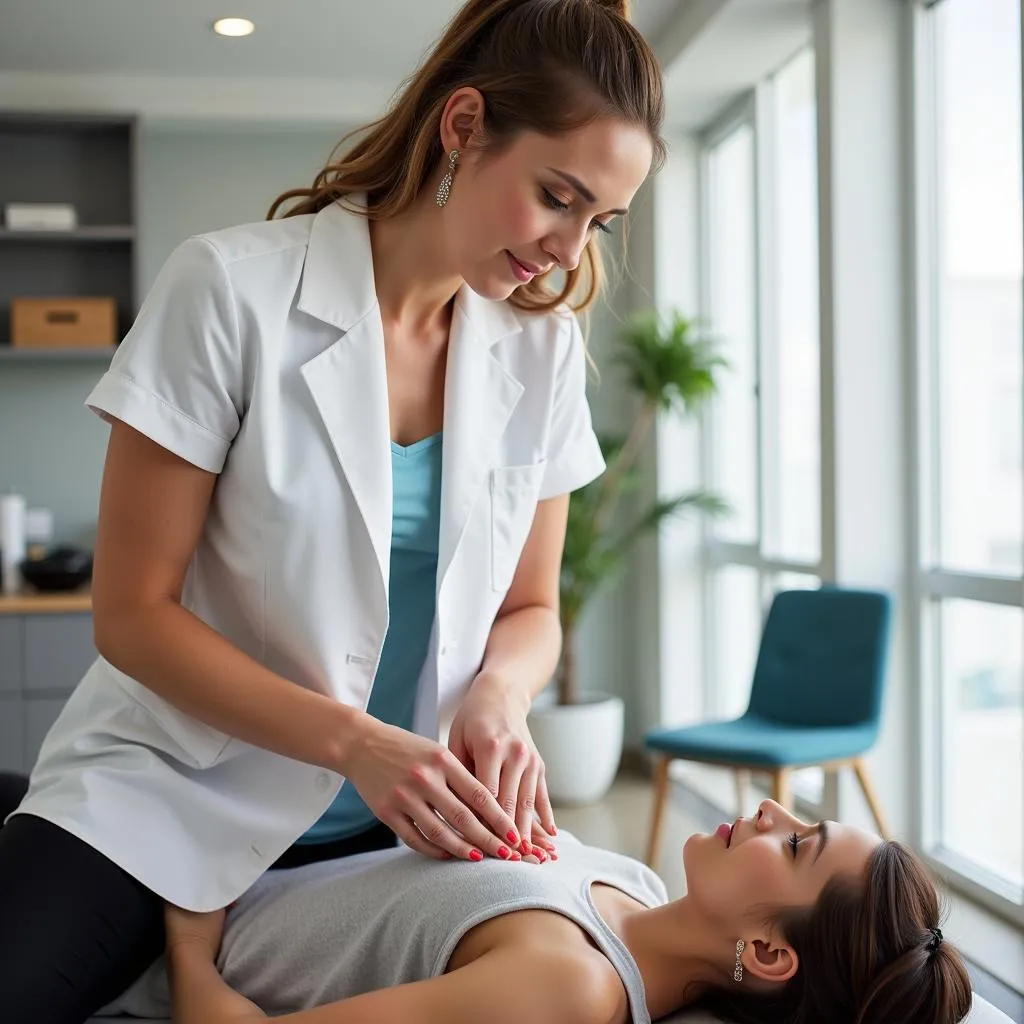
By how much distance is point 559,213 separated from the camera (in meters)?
1.28

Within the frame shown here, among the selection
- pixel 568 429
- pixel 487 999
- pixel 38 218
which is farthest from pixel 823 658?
pixel 38 218

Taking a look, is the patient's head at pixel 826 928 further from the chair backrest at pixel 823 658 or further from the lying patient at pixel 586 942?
the chair backrest at pixel 823 658

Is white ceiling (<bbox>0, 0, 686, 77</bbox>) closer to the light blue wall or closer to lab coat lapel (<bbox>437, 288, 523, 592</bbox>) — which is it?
the light blue wall

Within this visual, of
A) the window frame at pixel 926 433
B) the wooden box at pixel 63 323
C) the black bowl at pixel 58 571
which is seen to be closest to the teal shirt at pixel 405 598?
the window frame at pixel 926 433

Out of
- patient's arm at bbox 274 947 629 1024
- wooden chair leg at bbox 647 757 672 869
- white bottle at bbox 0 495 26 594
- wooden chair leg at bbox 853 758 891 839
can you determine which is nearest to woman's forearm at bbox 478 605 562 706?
patient's arm at bbox 274 947 629 1024

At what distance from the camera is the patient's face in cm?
131

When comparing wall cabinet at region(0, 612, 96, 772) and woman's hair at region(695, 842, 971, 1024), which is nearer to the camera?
woman's hair at region(695, 842, 971, 1024)

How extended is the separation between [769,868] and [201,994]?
60 centimetres

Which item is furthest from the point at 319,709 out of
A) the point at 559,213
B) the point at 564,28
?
the point at 564,28

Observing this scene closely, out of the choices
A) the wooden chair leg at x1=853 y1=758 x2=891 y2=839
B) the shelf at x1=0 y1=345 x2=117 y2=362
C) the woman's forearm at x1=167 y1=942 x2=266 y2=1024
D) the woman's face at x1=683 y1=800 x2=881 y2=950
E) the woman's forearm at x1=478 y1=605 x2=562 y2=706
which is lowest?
the wooden chair leg at x1=853 y1=758 x2=891 y2=839

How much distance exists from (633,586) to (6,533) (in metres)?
2.65

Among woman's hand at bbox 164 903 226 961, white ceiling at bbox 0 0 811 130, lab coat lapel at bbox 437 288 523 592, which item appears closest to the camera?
woman's hand at bbox 164 903 226 961

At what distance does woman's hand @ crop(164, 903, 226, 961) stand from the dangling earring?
80 cm

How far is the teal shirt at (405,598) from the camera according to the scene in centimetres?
142
